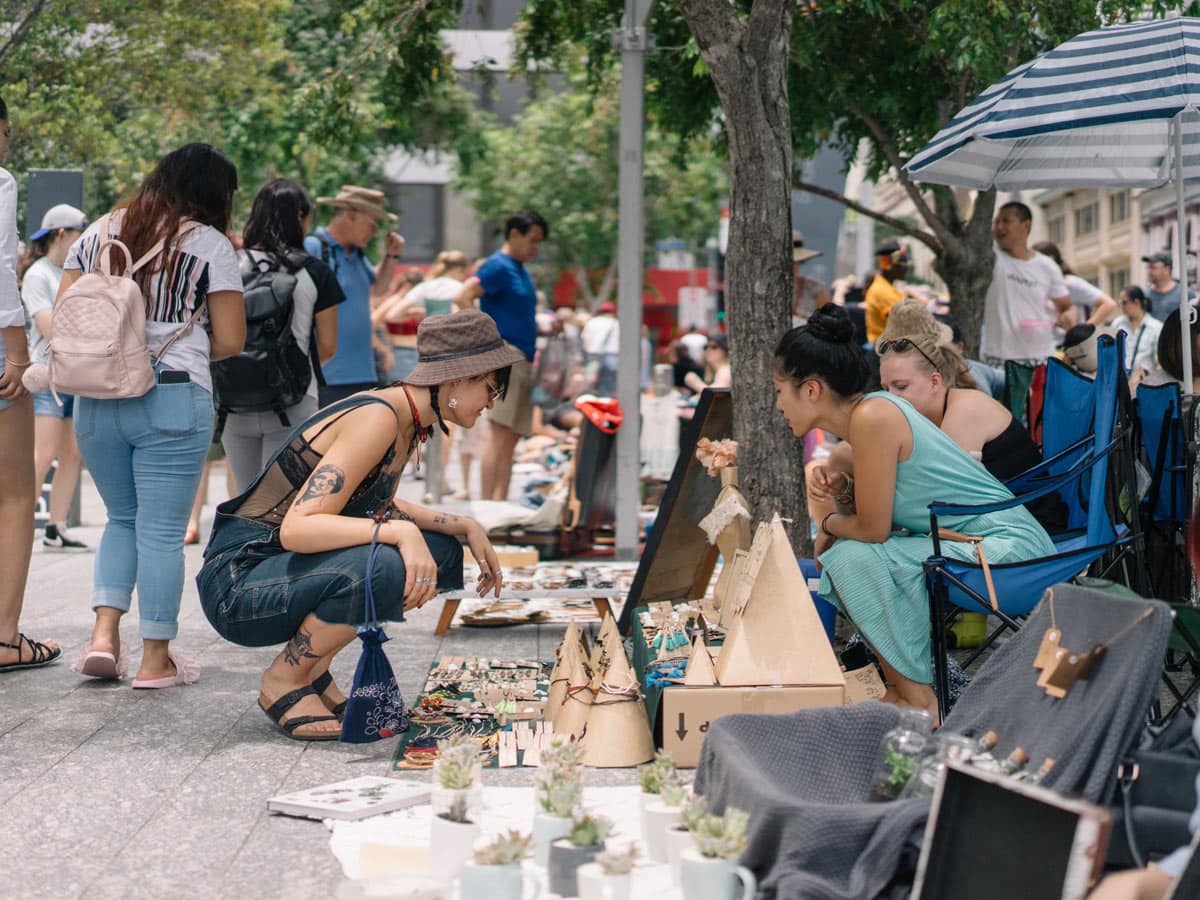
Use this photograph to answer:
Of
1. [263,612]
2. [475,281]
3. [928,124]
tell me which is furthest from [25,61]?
[263,612]

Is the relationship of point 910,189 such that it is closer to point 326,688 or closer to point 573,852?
point 326,688

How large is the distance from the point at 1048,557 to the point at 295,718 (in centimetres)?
227

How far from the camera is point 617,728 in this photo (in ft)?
14.0

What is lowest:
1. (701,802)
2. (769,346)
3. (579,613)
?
(579,613)

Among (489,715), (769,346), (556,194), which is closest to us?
(489,715)

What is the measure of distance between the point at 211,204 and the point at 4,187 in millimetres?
729

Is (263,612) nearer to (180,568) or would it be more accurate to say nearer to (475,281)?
(180,568)

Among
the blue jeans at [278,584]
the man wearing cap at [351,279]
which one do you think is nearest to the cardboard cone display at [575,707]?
the blue jeans at [278,584]

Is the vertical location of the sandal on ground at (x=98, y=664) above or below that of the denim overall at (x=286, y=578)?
below

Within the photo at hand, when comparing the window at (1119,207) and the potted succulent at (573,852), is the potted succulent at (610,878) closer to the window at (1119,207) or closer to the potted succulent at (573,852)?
the potted succulent at (573,852)

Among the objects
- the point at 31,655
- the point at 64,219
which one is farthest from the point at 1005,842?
the point at 64,219

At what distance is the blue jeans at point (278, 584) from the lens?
430 centimetres

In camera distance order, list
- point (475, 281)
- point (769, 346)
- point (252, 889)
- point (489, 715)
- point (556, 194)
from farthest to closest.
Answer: point (556, 194)
point (475, 281)
point (769, 346)
point (489, 715)
point (252, 889)

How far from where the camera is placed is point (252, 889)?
3242mm
